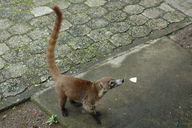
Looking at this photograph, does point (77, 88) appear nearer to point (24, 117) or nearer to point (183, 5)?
point (24, 117)

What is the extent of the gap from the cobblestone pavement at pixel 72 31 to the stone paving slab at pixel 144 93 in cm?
28

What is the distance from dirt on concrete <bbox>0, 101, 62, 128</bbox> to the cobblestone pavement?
135mm

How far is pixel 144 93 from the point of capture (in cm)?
355

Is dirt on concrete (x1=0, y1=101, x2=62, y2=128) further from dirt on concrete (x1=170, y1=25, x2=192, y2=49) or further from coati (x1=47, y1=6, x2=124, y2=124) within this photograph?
dirt on concrete (x1=170, y1=25, x2=192, y2=49)

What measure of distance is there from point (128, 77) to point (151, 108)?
1.88ft

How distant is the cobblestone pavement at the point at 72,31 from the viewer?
3.81 meters

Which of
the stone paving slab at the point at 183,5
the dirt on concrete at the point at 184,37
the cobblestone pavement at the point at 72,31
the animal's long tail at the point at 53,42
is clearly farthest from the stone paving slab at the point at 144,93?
the stone paving slab at the point at 183,5

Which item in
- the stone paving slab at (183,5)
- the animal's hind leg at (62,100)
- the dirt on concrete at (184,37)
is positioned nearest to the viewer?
the animal's hind leg at (62,100)

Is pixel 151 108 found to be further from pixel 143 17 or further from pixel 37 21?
pixel 37 21

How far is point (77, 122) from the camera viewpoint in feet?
10.3

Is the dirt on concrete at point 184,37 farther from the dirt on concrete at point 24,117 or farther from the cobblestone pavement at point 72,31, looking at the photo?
the dirt on concrete at point 24,117

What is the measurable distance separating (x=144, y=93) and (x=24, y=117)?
1475mm

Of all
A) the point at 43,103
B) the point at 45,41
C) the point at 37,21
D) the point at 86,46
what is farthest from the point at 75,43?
the point at 43,103

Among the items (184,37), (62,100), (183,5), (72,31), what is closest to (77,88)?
(62,100)
